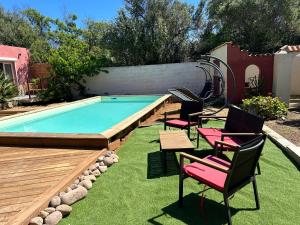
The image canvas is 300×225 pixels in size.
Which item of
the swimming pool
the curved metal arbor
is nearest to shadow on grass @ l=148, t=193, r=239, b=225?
the swimming pool

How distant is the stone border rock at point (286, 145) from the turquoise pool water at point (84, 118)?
5.54 meters

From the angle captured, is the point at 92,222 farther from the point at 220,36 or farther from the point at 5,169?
the point at 220,36

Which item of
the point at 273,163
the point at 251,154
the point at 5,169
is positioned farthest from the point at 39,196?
the point at 273,163

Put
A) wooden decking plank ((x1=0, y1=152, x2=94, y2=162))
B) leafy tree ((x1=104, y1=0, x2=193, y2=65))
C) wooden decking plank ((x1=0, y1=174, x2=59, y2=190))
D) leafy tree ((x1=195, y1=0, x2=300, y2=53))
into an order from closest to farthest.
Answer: wooden decking plank ((x1=0, y1=174, x2=59, y2=190)) → wooden decking plank ((x1=0, y1=152, x2=94, y2=162)) → leafy tree ((x1=195, y1=0, x2=300, y2=53)) → leafy tree ((x1=104, y1=0, x2=193, y2=65))

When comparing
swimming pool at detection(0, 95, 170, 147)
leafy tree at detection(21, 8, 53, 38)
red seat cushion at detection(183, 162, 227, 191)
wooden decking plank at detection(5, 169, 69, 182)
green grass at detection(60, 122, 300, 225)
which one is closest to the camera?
red seat cushion at detection(183, 162, 227, 191)

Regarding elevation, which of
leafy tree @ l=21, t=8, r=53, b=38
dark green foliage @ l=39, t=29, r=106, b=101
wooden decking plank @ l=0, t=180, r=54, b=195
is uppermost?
leafy tree @ l=21, t=8, r=53, b=38

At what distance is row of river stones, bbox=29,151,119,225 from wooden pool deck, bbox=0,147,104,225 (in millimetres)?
78

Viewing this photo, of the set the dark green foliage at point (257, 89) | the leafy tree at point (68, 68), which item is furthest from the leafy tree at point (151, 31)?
the dark green foliage at point (257, 89)

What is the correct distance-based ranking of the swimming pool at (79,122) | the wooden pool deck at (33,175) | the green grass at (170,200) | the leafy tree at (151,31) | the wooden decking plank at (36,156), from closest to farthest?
1. the green grass at (170,200)
2. the wooden pool deck at (33,175)
3. the wooden decking plank at (36,156)
4. the swimming pool at (79,122)
5. the leafy tree at (151,31)

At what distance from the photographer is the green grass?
3367 mm

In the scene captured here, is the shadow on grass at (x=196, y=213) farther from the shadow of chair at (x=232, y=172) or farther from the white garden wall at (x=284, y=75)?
the white garden wall at (x=284, y=75)

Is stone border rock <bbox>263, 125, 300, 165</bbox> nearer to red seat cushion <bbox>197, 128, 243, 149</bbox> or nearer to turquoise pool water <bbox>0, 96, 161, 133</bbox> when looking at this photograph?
red seat cushion <bbox>197, 128, 243, 149</bbox>

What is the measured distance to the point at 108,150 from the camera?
5.89 m

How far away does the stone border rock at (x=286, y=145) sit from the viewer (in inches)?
198
